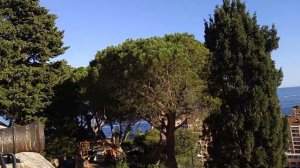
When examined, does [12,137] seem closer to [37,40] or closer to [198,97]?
[198,97]

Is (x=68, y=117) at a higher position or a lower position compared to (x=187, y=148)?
higher

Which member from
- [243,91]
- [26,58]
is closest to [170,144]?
[243,91]

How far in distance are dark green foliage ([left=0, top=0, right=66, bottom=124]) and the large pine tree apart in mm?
8027

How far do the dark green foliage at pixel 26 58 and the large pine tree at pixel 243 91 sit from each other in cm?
803

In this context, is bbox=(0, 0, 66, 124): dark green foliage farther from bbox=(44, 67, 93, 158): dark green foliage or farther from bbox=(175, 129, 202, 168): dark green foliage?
bbox=(175, 129, 202, 168): dark green foliage

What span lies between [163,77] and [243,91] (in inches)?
126

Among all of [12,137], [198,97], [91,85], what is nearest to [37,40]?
[91,85]

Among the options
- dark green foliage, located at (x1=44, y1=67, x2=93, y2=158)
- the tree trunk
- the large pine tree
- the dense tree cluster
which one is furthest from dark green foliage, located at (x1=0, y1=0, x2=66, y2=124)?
the large pine tree

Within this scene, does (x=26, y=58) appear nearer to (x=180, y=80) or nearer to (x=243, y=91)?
(x=180, y=80)

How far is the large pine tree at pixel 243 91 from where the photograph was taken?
15.4 meters

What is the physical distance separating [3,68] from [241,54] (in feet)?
34.6

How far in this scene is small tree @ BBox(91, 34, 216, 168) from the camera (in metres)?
15.8

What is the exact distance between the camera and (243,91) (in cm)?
1597

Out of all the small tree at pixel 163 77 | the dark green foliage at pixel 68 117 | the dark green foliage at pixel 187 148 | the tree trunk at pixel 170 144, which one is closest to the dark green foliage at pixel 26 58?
the dark green foliage at pixel 68 117
